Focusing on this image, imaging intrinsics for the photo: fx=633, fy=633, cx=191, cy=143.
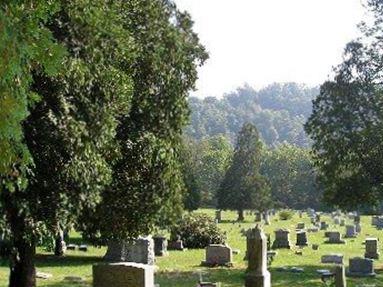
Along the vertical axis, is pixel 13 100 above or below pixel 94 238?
above

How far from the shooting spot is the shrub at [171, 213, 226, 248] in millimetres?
34062

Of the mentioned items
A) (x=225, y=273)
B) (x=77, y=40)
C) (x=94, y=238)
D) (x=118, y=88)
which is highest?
(x=77, y=40)

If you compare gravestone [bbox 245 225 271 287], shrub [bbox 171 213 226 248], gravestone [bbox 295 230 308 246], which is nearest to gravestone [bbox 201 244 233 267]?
shrub [bbox 171 213 226 248]

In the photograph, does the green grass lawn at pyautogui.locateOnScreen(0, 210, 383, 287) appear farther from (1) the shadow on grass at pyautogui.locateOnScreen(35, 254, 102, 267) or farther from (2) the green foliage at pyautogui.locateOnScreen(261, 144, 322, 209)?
(2) the green foliage at pyautogui.locateOnScreen(261, 144, 322, 209)

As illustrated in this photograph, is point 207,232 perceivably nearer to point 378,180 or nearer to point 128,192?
point 378,180

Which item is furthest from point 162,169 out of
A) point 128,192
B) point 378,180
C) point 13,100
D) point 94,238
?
point 378,180

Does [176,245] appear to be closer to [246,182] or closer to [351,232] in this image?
[351,232]

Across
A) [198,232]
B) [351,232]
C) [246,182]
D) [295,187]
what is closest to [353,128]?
[198,232]

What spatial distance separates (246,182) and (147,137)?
49.9m

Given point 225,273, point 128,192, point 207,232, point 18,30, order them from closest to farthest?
point 18,30, point 128,192, point 225,273, point 207,232

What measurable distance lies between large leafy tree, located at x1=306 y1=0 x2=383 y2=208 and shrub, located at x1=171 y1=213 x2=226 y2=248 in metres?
7.34

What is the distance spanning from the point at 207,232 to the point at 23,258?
66.1 feet

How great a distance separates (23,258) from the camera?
591 inches

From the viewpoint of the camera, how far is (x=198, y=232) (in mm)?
34344
